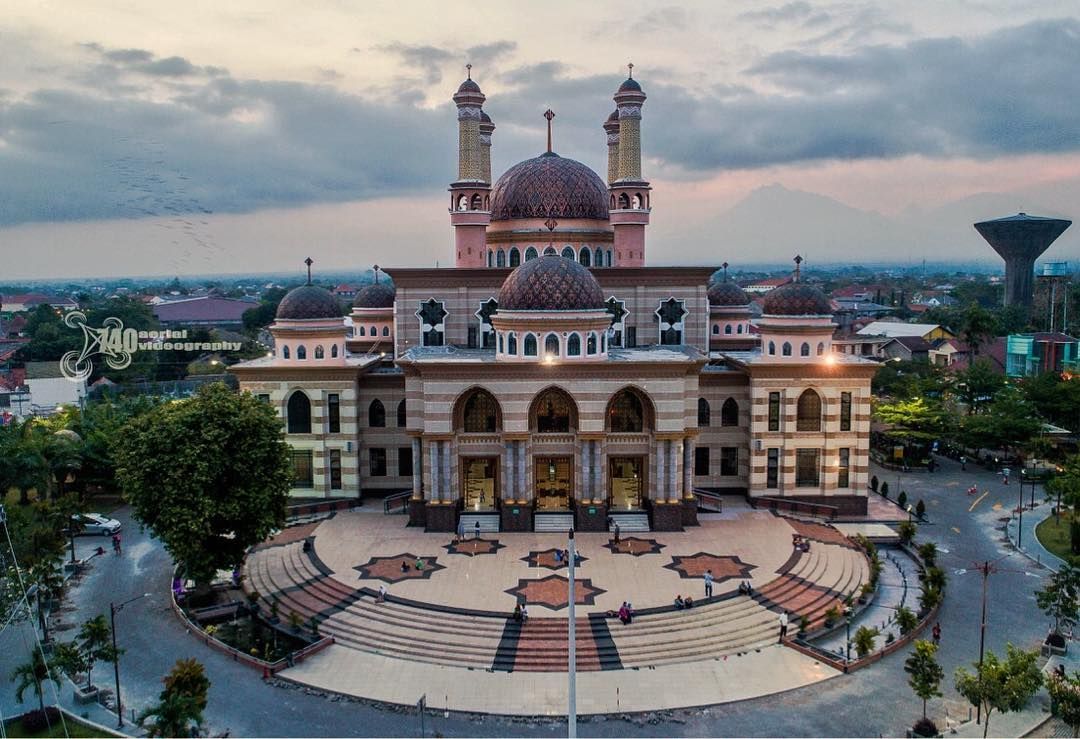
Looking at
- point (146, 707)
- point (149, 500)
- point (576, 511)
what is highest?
point (149, 500)

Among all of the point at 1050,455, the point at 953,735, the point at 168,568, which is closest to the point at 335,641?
the point at 168,568

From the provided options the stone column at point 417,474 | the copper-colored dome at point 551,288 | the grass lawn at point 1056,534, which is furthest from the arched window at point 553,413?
the grass lawn at point 1056,534

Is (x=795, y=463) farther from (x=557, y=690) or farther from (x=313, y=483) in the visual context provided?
(x=313, y=483)

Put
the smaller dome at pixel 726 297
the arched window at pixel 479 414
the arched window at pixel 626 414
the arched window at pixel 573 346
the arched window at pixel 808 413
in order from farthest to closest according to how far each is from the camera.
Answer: the smaller dome at pixel 726 297
the arched window at pixel 808 413
the arched window at pixel 626 414
the arched window at pixel 479 414
the arched window at pixel 573 346

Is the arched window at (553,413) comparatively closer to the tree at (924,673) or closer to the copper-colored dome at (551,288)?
the copper-colored dome at (551,288)

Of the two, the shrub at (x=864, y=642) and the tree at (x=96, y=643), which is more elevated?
the tree at (x=96, y=643)

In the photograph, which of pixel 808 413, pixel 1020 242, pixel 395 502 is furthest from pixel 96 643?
pixel 1020 242
